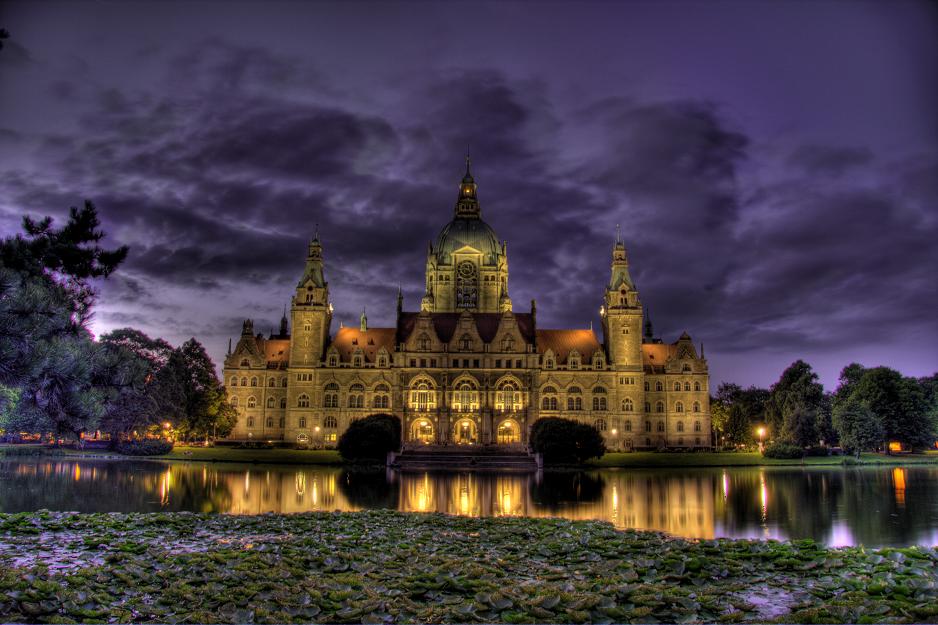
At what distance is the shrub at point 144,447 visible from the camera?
2579 inches

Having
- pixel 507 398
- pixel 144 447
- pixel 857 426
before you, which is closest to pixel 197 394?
pixel 144 447

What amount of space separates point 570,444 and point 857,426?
29.5m

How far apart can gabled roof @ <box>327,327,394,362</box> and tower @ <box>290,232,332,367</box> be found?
2.23 metres

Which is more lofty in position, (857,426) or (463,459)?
(857,426)

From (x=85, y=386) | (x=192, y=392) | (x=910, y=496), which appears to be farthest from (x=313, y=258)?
(x=85, y=386)

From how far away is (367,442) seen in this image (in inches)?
2464

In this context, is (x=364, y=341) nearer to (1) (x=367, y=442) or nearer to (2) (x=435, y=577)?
(1) (x=367, y=442)

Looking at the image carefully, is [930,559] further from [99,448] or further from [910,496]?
[99,448]

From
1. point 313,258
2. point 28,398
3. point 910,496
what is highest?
point 313,258

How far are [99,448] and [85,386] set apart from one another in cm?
6654

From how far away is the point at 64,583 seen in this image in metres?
11.1

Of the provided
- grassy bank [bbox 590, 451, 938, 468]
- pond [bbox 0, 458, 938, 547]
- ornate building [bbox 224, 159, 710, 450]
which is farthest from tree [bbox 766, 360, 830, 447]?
pond [bbox 0, 458, 938, 547]

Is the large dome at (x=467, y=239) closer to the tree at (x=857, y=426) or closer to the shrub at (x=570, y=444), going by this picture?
the shrub at (x=570, y=444)

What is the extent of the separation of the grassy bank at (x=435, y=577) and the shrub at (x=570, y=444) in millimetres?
46150
